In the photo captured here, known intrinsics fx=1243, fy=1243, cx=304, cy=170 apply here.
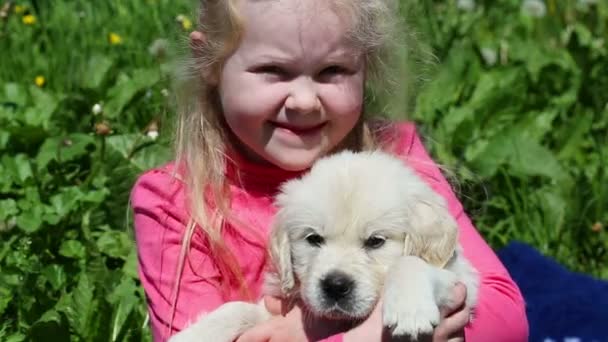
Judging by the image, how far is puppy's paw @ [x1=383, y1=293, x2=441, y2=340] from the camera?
2885mm

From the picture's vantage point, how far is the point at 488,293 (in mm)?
3447

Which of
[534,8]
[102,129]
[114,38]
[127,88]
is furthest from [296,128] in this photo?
[534,8]

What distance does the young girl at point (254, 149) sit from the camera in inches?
137

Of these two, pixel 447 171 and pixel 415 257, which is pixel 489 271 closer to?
pixel 415 257

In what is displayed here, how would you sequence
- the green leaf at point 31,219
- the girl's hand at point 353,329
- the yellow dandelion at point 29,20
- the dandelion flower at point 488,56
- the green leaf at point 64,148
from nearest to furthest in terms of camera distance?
the girl's hand at point 353,329, the green leaf at point 31,219, the green leaf at point 64,148, the dandelion flower at point 488,56, the yellow dandelion at point 29,20

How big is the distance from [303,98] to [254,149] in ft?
0.95

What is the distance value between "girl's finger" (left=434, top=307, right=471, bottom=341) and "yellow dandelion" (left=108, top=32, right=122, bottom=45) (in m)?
3.69

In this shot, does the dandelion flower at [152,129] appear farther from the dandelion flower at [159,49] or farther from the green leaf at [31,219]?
the dandelion flower at [159,49]

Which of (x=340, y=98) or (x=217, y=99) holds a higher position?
(x=340, y=98)

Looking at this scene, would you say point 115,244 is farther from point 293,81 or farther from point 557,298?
point 557,298

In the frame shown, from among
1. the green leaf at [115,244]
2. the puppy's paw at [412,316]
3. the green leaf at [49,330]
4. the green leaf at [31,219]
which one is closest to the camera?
the puppy's paw at [412,316]

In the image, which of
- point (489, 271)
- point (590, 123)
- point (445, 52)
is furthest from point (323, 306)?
point (445, 52)

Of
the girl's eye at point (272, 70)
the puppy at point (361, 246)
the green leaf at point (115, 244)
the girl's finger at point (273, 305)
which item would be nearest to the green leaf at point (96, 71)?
the green leaf at point (115, 244)

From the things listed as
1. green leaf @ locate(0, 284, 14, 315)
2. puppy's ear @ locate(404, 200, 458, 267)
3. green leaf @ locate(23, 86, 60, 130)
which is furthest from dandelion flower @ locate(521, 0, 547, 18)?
puppy's ear @ locate(404, 200, 458, 267)
